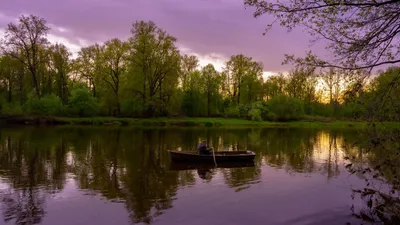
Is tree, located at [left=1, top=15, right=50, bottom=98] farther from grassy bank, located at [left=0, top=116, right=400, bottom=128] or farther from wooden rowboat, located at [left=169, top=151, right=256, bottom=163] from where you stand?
wooden rowboat, located at [left=169, top=151, right=256, bottom=163]

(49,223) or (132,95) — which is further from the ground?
(132,95)

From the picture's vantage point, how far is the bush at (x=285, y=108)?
70062mm

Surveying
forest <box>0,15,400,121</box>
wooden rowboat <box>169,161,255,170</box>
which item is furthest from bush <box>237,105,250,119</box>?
wooden rowboat <box>169,161,255,170</box>

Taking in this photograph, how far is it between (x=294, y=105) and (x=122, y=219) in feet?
209

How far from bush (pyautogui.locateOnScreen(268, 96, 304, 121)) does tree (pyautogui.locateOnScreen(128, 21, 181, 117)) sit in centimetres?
2407

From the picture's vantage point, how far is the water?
11062 mm

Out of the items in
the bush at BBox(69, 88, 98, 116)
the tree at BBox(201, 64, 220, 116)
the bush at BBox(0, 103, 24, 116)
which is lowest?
the bush at BBox(0, 103, 24, 116)

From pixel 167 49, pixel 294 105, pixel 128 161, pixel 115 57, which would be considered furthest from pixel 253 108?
pixel 128 161

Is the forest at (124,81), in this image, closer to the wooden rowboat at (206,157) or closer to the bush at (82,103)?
the bush at (82,103)

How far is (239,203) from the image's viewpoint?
42.1ft

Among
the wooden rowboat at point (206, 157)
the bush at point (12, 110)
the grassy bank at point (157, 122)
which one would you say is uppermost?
the bush at point (12, 110)

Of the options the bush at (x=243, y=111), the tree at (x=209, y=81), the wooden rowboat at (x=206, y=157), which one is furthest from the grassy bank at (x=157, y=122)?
the wooden rowboat at (x=206, y=157)

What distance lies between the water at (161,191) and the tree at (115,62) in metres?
37.8

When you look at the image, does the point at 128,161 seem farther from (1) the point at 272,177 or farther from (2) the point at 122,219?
(2) the point at 122,219
